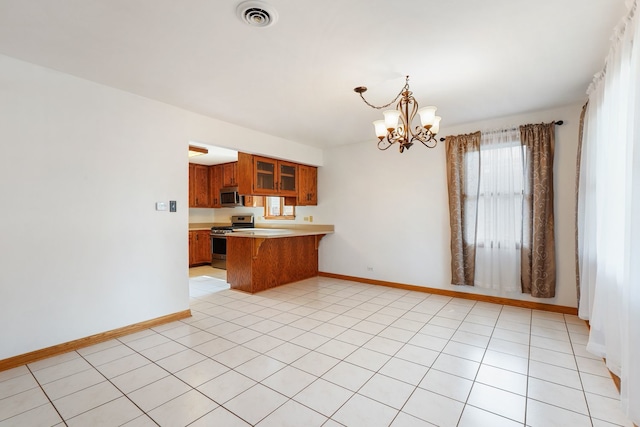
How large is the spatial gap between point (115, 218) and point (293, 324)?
214 cm

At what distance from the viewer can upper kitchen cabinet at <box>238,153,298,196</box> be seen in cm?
457

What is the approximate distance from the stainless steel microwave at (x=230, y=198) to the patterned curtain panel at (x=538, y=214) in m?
5.23

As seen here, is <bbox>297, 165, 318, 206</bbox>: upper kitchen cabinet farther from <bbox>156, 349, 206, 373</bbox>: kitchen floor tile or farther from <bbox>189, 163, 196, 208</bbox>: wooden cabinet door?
<bbox>156, 349, 206, 373</bbox>: kitchen floor tile

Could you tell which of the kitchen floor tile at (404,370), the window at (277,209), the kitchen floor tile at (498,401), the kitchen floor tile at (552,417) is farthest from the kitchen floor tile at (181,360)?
the window at (277,209)

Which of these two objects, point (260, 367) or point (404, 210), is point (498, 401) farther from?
point (404, 210)

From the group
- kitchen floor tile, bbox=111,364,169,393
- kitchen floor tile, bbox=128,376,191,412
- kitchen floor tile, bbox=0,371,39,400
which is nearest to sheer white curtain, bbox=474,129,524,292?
kitchen floor tile, bbox=128,376,191,412

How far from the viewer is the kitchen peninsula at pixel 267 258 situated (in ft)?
15.2

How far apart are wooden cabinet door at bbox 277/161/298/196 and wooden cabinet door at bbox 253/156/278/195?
103 mm

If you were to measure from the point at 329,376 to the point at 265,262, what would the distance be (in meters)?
2.84

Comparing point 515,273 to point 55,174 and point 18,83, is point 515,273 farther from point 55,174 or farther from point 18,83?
point 18,83

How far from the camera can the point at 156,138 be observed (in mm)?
3264

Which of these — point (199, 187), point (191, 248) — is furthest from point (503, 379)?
point (199, 187)

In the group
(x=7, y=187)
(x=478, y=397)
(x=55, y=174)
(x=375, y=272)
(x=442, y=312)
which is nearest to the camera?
(x=478, y=397)

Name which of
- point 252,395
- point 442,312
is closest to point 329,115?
point 442,312
